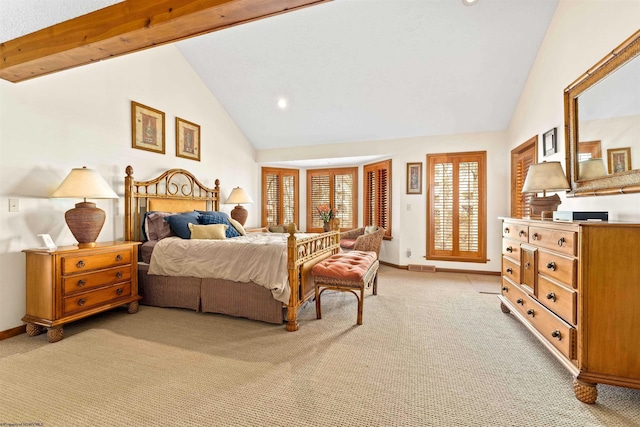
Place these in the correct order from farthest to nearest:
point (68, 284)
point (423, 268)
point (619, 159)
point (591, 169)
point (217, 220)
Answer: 1. point (423, 268)
2. point (217, 220)
3. point (68, 284)
4. point (591, 169)
5. point (619, 159)

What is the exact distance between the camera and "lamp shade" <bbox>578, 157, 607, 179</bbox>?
7.61 feet

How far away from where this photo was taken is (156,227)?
3680mm

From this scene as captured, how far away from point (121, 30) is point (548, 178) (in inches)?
142

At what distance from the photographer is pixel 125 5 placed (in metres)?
2.02

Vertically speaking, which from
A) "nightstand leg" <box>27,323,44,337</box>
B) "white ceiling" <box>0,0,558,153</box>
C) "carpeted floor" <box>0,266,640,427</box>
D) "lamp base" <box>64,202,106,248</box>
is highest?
"white ceiling" <box>0,0,558,153</box>

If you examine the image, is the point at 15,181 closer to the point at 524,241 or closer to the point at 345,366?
the point at 345,366

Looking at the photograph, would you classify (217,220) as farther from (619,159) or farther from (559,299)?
(619,159)

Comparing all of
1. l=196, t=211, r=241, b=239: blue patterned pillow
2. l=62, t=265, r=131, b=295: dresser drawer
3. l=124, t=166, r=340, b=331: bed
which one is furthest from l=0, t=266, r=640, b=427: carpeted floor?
l=196, t=211, r=241, b=239: blue patterned pillow

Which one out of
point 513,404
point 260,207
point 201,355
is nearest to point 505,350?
point 513,404

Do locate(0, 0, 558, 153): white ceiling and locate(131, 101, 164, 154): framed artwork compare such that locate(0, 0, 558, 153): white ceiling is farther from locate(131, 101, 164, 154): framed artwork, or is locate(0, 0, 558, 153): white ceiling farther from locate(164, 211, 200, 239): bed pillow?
locate(164, 211, 200, 239): bed pillow

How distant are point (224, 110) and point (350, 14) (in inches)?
117

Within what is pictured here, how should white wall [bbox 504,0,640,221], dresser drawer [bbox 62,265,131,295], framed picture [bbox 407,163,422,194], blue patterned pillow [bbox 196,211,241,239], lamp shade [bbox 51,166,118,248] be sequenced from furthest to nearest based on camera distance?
framed picture [bbox 407,163,422,194]
blue patterned pillow [bbox 196,211,241,239]
lamp shade [bbox 51,166,118,248]
dresser drawer [bbox 62,265,131,295]
white wall [bbox 504,0,640,221]

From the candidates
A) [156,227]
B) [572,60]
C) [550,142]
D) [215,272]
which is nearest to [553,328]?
[550,142]

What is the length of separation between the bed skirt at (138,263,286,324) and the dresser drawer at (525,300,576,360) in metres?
2.12
